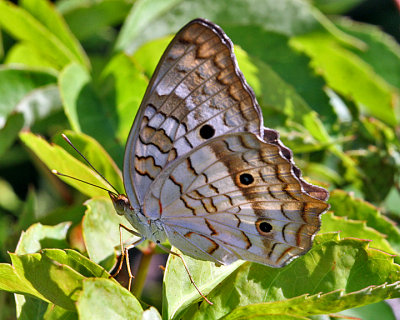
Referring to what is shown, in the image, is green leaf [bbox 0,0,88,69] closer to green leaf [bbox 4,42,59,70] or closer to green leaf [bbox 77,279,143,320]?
green leaf [bbox 4,42,59,70]

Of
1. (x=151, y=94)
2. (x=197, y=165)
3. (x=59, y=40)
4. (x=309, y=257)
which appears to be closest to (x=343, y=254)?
Answer: (x=309, y=257)

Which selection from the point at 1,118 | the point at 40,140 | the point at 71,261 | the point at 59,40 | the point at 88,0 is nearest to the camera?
the point at 71,261

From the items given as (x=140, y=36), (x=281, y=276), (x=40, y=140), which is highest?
(x=140, y=36)

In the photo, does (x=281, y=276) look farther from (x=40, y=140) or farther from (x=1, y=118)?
(x=1, y=118)

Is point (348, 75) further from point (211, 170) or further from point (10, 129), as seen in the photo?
point (10, 129)

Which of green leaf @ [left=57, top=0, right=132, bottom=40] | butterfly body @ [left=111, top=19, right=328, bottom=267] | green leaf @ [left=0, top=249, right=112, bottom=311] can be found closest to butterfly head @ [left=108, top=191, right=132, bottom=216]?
butterfly body @ [left=111, top=19, right=328, bottom=267]

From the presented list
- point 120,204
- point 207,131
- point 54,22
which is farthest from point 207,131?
point 54,22

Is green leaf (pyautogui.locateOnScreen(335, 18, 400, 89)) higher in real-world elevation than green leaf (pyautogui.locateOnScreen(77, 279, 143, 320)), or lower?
higher
